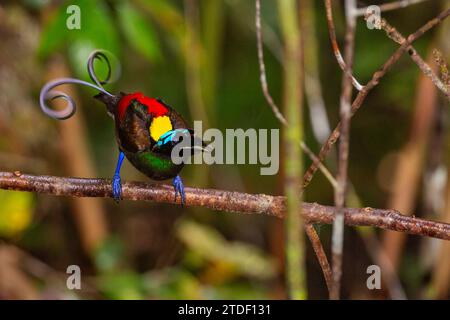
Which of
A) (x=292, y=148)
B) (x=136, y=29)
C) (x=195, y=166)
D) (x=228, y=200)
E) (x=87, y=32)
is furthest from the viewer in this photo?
(x=195, y=166)

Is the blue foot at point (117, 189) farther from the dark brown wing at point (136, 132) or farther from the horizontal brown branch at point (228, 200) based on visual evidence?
the dark brown wing at point (136, 132)

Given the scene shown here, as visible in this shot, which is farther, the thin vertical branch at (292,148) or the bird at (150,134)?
the bird at (150,134)

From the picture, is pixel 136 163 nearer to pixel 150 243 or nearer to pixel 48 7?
pixel 48 7

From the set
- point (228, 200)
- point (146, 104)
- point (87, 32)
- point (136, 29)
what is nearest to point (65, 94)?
point (146, 104)

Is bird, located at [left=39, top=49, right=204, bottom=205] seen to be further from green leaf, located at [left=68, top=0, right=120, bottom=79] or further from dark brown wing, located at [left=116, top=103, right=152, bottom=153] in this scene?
green leaf, located at [left=68, top=0, right=120, bottom=79]

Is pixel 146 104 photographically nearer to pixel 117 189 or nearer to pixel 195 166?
pixel 117 189

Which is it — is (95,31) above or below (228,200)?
above

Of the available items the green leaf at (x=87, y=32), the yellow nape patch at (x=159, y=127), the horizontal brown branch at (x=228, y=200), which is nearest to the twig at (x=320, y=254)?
the horizontal brown branch at (x=228, y=200)
